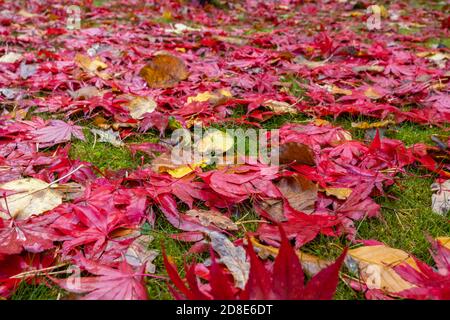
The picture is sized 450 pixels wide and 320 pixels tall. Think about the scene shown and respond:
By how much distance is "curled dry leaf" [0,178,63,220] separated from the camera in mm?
1099

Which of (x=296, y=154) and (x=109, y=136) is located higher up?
(x=296, y=154)

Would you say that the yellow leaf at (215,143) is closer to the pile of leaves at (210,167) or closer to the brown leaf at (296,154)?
the pile of leaves at (210,167)

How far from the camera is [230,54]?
2.75m

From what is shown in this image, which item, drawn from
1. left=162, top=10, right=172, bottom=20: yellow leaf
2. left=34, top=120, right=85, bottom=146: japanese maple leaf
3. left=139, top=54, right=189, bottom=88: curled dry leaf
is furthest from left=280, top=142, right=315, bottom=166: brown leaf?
left=162, top=10, right=172, bottom=20: yellow leaf

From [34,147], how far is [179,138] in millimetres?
535

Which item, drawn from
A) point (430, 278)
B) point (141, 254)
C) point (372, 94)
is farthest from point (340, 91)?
point (141, 254)

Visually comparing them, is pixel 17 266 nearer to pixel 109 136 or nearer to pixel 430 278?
pixel 109 136

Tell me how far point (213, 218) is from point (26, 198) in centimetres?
53

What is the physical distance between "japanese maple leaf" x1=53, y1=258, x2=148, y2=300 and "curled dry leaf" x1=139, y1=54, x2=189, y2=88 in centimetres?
137

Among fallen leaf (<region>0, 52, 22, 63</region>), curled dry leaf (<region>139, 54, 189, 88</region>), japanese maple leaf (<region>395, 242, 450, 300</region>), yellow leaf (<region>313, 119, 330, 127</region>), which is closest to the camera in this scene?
japanese maple leaf (<region>395, 242, 450, 300</region>)

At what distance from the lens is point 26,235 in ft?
3.33

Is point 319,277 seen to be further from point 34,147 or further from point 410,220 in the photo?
point 34,147

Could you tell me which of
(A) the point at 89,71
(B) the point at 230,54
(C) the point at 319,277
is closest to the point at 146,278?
(C) the point at 319,277

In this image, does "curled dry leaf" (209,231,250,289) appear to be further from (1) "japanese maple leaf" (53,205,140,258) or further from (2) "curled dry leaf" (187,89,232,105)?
(2) "curled dry leaf" (187,89,232,105)
